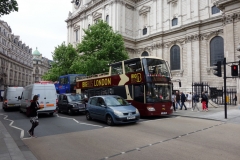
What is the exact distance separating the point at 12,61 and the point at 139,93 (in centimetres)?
6726

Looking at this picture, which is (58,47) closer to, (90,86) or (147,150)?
(90,86)

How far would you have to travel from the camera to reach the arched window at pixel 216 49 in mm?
28969

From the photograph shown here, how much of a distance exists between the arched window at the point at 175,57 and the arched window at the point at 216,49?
18.7 ft

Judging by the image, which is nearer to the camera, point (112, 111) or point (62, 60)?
point (112, 111)

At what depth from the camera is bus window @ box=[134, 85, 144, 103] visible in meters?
13.5

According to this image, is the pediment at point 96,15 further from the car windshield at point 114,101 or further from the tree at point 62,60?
the car windshield at point 114,101

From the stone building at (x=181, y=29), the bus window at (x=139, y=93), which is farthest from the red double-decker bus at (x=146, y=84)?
the stone building at (x=181, y=29)

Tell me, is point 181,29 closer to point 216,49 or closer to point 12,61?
point 216,49

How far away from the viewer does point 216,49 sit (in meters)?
29.6

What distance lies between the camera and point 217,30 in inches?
1152

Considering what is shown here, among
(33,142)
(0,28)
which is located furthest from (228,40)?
(0,28)

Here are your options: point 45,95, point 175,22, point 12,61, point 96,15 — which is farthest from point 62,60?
point 12,61

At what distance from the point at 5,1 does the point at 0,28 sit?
6120 centimetres

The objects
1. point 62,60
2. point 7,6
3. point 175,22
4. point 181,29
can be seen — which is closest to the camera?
point 7,6
